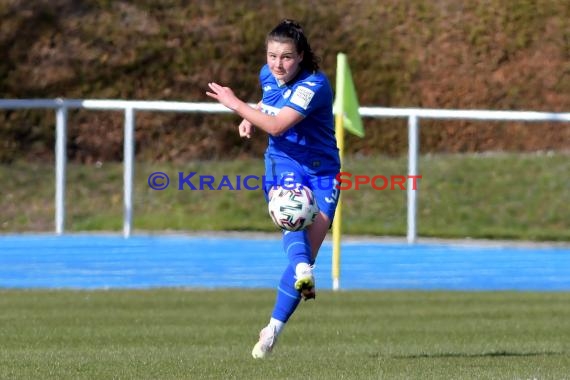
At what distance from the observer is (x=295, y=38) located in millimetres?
8961

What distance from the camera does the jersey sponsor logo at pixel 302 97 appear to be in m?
8.91

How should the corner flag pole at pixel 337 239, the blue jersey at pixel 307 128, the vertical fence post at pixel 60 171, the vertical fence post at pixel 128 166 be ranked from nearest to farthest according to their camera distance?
1. the blue jersey at pixel 307 128
2. the corner flag pole at pixel 337 239
3. the vertical fence post at pixel 128 166
4. the vertical fence post at pixel 60 171

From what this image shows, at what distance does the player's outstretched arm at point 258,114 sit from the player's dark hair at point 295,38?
0.35m

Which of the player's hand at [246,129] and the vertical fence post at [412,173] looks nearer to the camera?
the player's hand at [246,129]

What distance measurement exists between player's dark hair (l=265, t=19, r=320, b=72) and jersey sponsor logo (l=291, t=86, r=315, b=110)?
217 millimetres

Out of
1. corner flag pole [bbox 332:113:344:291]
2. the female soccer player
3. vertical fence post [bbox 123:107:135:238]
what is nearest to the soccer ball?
the female soccer player

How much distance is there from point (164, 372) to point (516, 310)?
5431mm

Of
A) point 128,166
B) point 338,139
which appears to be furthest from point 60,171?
point 338,139

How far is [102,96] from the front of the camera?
2455cm

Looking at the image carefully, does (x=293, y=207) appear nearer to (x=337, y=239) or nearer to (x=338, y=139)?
(x=337, y=239)

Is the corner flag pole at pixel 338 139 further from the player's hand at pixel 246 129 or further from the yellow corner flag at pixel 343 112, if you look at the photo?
the player's hand at pixel 246 129

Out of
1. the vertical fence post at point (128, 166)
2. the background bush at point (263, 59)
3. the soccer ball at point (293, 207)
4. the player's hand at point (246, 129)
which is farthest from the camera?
the background bush at point (263, 59)

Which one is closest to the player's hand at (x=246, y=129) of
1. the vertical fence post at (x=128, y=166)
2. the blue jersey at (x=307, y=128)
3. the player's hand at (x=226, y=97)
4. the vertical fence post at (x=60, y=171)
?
the blue jersey at (x=307, y=128)

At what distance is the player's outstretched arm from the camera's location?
8711 millimetres
